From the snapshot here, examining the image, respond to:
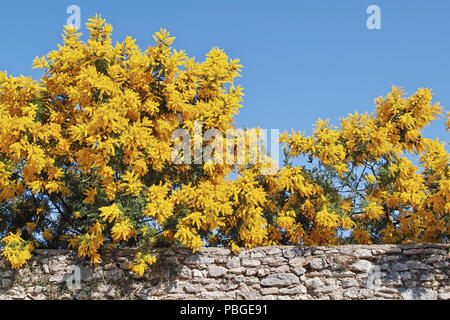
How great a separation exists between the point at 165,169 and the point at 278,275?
3.56 meters

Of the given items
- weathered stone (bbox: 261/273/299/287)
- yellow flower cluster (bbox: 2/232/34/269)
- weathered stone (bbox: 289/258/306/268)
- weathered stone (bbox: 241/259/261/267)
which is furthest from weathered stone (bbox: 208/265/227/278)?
yellow flower cluster (bbox: 2/232/34/269)

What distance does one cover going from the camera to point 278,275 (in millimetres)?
11188

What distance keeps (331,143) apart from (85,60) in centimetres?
619

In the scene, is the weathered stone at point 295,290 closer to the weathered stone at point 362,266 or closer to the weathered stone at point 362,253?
the weathered stone at point 362,266

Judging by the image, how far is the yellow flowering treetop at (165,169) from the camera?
1086 cm

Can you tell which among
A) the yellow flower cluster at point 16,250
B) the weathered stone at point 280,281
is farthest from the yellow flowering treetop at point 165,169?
the weathered stone at point 280,281

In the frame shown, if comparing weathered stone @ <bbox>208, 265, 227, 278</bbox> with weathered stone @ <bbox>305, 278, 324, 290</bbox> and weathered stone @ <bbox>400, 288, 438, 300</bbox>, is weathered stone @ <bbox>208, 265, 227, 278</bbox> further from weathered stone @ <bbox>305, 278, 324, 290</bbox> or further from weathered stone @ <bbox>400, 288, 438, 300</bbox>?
weathered stone @ <bbox>400, 288, 438, 300</bbox>

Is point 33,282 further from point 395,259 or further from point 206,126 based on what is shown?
point 395,259

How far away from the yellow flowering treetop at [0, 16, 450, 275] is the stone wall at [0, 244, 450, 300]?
488 mm

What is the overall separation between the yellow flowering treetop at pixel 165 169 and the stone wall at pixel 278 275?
488 millimetres

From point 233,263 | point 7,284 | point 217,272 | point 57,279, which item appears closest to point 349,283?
point 233,263

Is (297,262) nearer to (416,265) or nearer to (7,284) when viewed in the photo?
(416,265)

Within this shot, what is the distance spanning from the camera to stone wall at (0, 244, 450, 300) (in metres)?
11.0

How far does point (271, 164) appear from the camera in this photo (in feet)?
39.8
